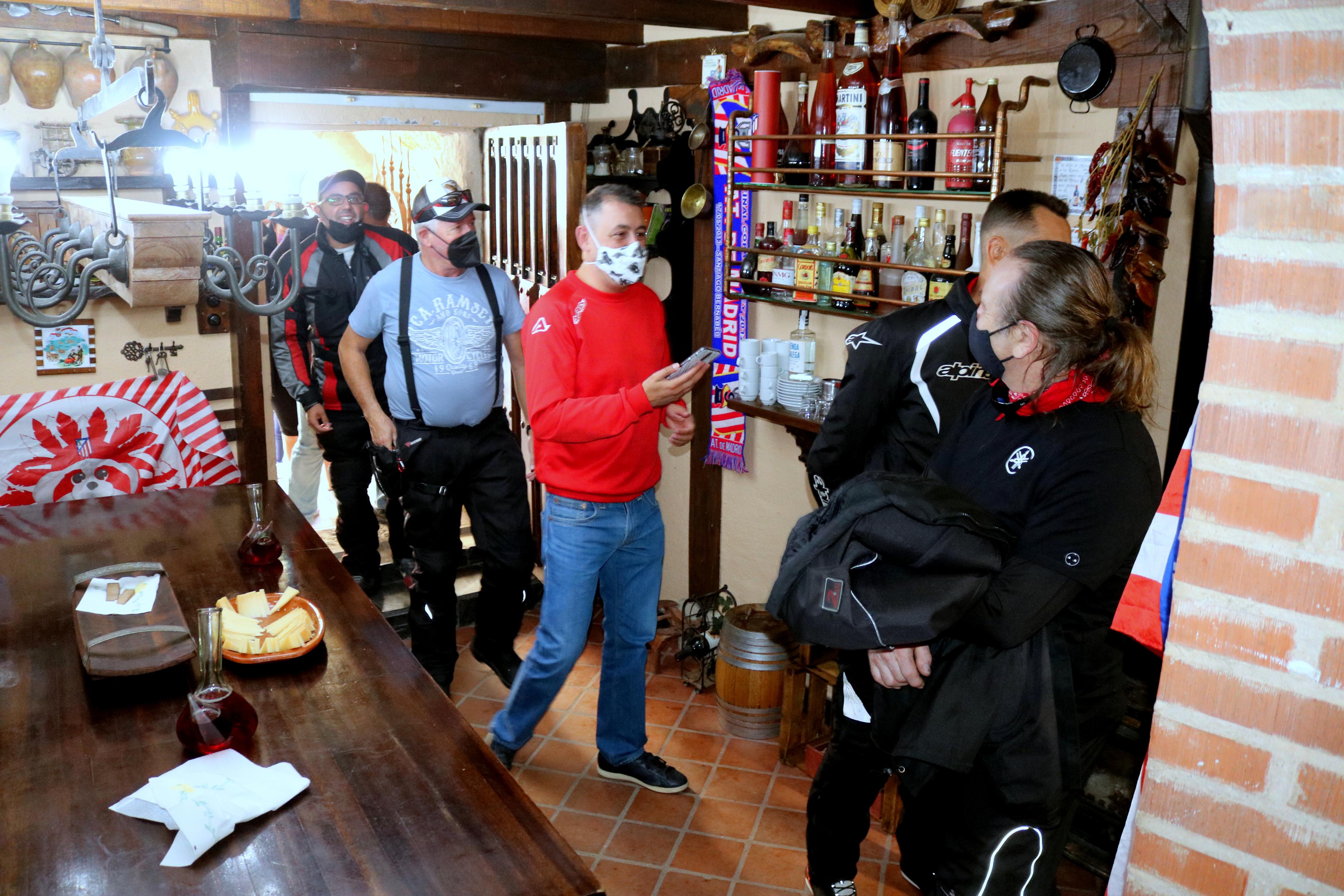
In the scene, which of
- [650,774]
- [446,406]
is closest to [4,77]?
[446,406]

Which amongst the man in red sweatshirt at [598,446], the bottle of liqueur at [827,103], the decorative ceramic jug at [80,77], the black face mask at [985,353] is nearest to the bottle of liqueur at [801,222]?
the bottle of liqueur at [827,103]

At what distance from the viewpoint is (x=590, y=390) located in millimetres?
3121

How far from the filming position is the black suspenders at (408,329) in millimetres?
3744

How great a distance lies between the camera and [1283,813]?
3.59 ft

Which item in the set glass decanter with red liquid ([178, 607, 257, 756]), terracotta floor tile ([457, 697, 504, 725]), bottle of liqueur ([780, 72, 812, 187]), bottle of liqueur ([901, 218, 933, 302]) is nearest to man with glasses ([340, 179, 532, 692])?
terracotta floor tile ([457, 697, 504, 725])

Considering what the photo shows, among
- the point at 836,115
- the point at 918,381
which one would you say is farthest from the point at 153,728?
the point at 836,115

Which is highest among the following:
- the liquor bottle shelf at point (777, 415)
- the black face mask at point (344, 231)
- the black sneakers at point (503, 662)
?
the black face mask at point (344, 231)

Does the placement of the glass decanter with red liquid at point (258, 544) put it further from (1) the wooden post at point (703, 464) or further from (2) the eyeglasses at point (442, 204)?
(1) the wooden post at point (703, 464)

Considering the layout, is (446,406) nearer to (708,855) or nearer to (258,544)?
(258,544)

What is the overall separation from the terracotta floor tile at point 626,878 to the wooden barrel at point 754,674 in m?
0.89

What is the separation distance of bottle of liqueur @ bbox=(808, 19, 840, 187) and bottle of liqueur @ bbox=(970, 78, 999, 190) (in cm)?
60

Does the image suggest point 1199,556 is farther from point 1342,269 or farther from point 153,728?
point 153,728

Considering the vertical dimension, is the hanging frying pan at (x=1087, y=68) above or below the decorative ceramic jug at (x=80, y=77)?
below

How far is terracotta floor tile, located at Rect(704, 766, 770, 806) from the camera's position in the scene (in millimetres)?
3568
